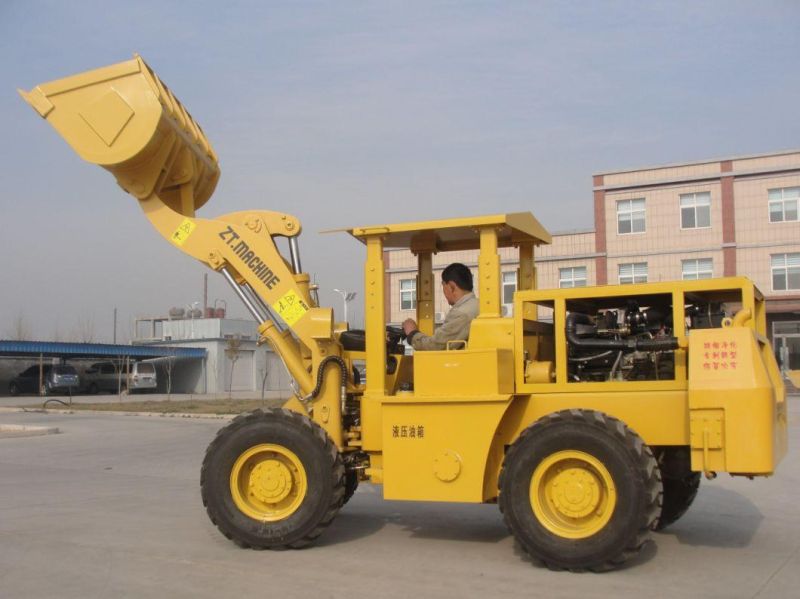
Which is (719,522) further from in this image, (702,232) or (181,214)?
(702,232)

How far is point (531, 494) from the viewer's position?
6.23 metres

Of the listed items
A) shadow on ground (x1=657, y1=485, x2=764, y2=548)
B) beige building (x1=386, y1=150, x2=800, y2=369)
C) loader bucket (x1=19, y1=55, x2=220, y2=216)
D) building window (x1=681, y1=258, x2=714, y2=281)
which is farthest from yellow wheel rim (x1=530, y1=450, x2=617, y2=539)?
building window (x1=681, y1=258, x2=714, y2=281)

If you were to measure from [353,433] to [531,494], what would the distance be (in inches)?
74.0

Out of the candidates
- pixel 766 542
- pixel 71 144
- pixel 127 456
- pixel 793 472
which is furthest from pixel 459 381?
pixel 127 456

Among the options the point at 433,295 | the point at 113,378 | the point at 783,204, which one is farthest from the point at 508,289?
the point at 113,378

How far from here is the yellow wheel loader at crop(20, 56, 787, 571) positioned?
600cm

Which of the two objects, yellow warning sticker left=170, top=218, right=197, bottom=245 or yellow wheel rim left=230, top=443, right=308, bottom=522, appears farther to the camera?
yellow warning sticker left=170, top=218, right=197, bottom=245

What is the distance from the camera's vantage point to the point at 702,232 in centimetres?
3825

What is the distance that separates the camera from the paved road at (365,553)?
5867mm

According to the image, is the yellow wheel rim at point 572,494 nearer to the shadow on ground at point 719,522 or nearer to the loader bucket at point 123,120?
the shadow on ground at point 719,522

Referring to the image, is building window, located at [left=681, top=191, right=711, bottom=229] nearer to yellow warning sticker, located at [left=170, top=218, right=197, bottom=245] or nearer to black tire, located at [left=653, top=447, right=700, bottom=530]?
black tire, located at [left=653, top=447, right=700, bottom=530]

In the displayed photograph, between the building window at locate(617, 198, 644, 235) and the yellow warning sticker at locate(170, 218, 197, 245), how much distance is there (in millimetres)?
33844

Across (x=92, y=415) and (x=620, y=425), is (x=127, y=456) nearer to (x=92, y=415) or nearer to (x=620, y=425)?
(x=620, y=425)

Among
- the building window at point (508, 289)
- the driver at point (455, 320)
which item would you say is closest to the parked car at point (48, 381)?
the building window at point (508, 289)
